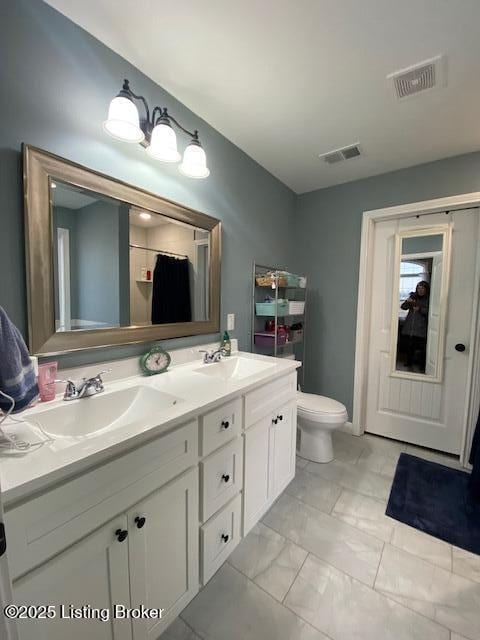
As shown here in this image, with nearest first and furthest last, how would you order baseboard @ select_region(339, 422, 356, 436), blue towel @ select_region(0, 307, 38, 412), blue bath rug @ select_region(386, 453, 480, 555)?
blue towel @ select_region(0, 307, 38, 412) → blue bath rug @ select_region(386, 453, 480, 555) → baseboard @ select_region(339, 422, 356, 436)

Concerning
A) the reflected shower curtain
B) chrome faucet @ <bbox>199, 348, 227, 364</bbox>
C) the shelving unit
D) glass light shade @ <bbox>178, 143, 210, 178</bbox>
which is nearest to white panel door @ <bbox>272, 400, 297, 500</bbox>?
chrome faucet @ <bbox>199, 348, 227, 364</bbox>

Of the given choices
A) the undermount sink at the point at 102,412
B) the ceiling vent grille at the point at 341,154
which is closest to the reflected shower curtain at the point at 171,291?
the undermount sink at the point at 102,412

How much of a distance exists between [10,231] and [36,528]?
957mm

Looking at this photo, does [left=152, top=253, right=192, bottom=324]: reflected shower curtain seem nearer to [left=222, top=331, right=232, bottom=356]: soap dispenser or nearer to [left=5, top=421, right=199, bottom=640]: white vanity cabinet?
[left=222, top=331, right=232, bottom=356]: soap dispenser

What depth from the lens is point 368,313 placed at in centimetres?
254

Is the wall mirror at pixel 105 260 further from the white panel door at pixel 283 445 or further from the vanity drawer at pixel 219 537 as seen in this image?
the vanity drawer at pixel 219 537

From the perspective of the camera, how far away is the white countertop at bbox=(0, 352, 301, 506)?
61 centimetres

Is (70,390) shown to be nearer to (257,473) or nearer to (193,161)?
(257,473)

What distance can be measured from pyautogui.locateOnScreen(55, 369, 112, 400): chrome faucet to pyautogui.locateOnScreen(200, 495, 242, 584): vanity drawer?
2.42 feet

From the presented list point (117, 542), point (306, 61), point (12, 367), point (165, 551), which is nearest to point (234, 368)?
point (165, 551)

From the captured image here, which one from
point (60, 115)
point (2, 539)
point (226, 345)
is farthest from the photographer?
point (226, 345)

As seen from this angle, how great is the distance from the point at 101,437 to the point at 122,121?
1251mm

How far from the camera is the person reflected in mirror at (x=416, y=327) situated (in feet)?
7.59

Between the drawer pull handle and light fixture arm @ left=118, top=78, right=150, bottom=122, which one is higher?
light fixture arm @ left=118, top=78, right=150, bottom=122
